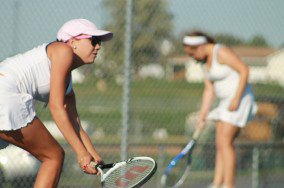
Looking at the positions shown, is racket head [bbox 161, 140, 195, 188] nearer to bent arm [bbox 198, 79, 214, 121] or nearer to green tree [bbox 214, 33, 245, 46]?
bent arm [bbox 198, 79, 214, 121]

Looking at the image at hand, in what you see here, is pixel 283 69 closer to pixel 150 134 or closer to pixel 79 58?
pixel 150 134

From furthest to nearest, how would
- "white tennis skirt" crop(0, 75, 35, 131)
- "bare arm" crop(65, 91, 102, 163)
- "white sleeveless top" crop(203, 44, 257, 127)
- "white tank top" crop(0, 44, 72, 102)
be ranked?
1. "white sleeveless top" crop(203, 44, 257, 127)
2. "bare arm" crop(65, 91, 102, 163)
3. "white tank top" crop(0, 44, 72, 102)
4. "white tennis skirt" crop(0, 75, 35, 131)

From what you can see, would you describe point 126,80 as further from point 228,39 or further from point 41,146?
point 41,146

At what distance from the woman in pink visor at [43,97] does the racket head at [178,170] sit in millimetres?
2588

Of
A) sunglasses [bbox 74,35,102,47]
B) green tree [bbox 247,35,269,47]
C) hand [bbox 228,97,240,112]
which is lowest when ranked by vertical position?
hand [bbox 228,97,240,112]

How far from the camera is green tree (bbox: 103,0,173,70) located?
6754 mm

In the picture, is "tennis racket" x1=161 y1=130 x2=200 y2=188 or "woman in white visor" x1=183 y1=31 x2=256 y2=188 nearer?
"woman in white visor" x1=183 y1=31 x2=256 y2=188

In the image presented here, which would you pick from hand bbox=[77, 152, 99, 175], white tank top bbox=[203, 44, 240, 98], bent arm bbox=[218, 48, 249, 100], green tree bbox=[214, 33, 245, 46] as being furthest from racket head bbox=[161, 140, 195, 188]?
hand bbox=[77, 152, 99, 175]

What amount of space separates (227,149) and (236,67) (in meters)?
0.72

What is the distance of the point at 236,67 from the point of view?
6.41 meters

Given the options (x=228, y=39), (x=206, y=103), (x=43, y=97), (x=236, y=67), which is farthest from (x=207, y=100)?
(x=43, y=97)

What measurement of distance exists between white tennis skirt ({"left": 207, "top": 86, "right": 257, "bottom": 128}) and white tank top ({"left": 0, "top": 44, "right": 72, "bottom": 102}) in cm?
270

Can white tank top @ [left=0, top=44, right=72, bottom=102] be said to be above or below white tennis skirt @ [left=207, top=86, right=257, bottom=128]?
above

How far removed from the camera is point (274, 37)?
7.89 meters
